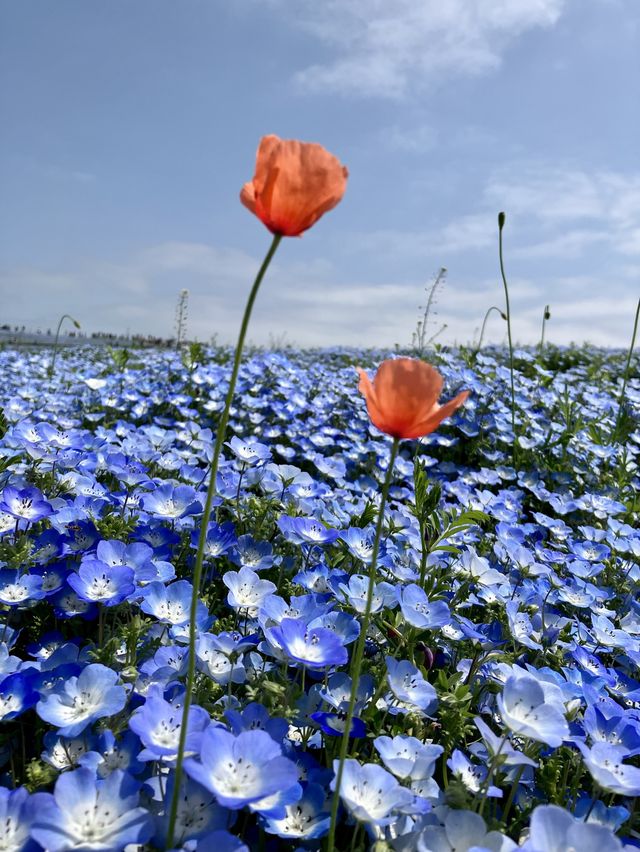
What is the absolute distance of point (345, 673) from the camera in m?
1.54

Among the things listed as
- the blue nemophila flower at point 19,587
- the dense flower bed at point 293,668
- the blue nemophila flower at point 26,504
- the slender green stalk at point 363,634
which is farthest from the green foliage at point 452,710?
the blue nemophila flower at point 26,504

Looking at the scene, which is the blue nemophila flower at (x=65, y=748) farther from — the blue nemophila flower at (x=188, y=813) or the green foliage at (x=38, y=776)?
the blue nemophila flower at (x=188, y=813)

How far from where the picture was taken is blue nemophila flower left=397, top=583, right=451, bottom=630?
1.60 metres

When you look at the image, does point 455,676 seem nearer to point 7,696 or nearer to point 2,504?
point 7,696

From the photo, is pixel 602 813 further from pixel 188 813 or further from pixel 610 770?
pixel 188 813

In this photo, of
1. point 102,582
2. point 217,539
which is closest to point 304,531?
point 217,539

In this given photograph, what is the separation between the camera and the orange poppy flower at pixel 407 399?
92cm

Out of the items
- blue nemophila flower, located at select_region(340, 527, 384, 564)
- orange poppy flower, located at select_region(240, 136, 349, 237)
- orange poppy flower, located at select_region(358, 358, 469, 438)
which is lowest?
blue nemophila flower, located at select_region(340, 527, 384, 564)

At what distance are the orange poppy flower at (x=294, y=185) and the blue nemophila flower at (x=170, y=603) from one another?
1089mm

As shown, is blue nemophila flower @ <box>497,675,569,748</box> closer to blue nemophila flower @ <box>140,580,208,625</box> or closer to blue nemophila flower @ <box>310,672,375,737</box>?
blue nemophila flower @ <box>310,672,375,737</box>

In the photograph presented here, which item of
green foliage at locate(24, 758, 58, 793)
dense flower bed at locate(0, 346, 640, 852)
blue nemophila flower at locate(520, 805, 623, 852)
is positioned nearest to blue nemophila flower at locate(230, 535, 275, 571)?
dense flower bed at locate(0, 346, 640, 852)

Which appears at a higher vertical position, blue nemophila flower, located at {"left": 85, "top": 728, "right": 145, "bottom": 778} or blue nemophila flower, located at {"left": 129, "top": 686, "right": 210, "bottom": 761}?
blue nemophila flower, located at {"left": 129, "top": 686, "right": 210, "bottom": 761}

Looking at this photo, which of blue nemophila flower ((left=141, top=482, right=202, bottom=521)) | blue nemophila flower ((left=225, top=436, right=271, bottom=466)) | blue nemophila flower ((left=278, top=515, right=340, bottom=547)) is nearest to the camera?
blue nemophila flower ((left=278, top=515, right=340, bottom=547))

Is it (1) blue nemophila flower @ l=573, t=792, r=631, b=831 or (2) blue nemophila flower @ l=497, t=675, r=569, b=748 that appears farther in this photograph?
(1) blue nemophila flower @ l=573, t=792, r=631, b=831
